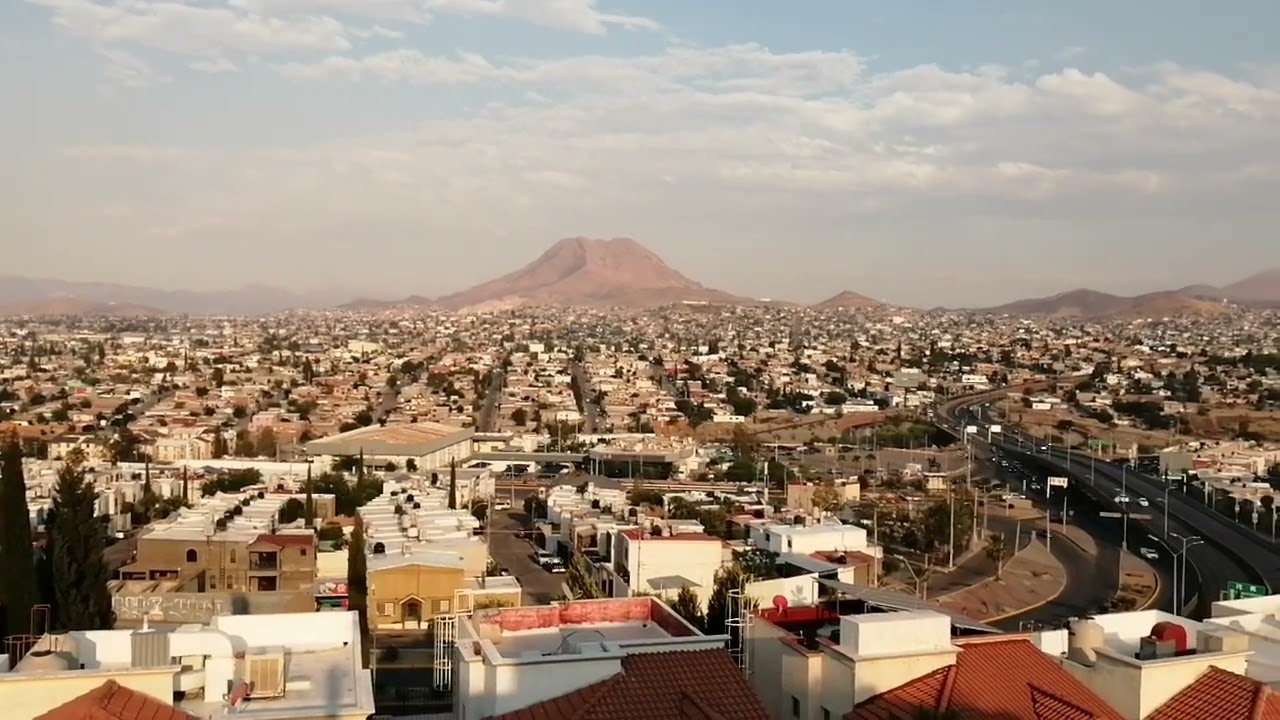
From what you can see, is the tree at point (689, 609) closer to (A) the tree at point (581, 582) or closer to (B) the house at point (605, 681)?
(A) the tree at point (581, 582)

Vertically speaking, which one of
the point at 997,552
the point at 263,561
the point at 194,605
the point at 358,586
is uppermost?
the point at 358,586

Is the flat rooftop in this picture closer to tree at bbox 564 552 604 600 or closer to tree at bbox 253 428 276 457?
tree at bbox 564 552 604 600

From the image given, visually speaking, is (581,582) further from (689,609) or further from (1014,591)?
(1014,591)

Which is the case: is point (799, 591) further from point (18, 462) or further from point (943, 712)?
point (18, 462)

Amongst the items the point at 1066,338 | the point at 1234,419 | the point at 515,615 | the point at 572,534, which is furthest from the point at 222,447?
the point at 1066,338

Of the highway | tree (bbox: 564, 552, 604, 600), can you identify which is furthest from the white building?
the highway

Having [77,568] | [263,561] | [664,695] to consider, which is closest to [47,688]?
[664,695]
